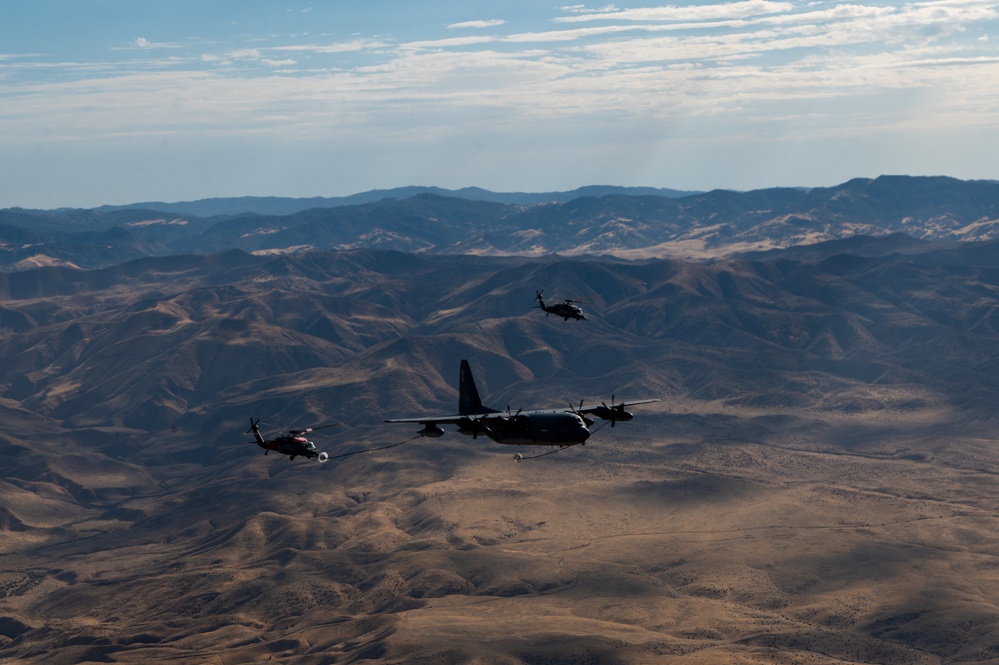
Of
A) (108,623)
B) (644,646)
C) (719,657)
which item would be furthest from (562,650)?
(108,623)

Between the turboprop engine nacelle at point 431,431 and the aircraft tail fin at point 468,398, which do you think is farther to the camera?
the aircraft tail fin at point 468,398

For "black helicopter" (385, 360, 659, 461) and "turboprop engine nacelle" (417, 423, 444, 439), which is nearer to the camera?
"black helicopter" (385, 360, 659, 461)

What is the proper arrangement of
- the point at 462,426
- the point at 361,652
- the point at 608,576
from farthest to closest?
the point at 608,576 < the point at 361,652 < the point at 462,426

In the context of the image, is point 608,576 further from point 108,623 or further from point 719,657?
point 108,623

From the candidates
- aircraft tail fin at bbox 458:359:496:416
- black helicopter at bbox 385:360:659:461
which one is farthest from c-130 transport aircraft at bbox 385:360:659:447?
aircraft tail fin at bbox 458:359:496:416

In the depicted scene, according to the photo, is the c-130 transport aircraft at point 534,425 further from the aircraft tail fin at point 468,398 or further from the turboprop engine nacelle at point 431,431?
the aircraft tail fin at point 468,398

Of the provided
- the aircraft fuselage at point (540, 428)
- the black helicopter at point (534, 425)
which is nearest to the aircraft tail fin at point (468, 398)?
the black helicopter at point (534, 425)

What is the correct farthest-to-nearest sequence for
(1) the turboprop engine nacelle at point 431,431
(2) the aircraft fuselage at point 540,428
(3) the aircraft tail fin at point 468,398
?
1. (3) the aircraft tail fin at point 468,398
2. (1) the turboprop engine nacelle at point 431,431
3. (2) the aircraft fuselage at point 540,428

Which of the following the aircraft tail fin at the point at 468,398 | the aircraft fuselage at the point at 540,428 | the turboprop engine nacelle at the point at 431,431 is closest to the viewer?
the aircraft fuselage at the point at 540,428

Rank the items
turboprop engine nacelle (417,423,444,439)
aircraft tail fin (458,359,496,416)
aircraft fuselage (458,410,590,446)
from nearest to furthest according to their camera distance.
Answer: aircraft fuselage (458,410,590,446) < turboprop engine nacelle (417,423,444,439) < aircraft tail fin (458,359,496,416)

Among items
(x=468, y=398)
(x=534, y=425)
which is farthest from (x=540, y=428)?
(x=468, y=398)

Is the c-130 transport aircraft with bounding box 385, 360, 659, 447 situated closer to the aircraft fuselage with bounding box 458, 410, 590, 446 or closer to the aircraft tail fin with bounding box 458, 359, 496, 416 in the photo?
the aircraft fuselage with bounding box 458, 410, 590, 446
